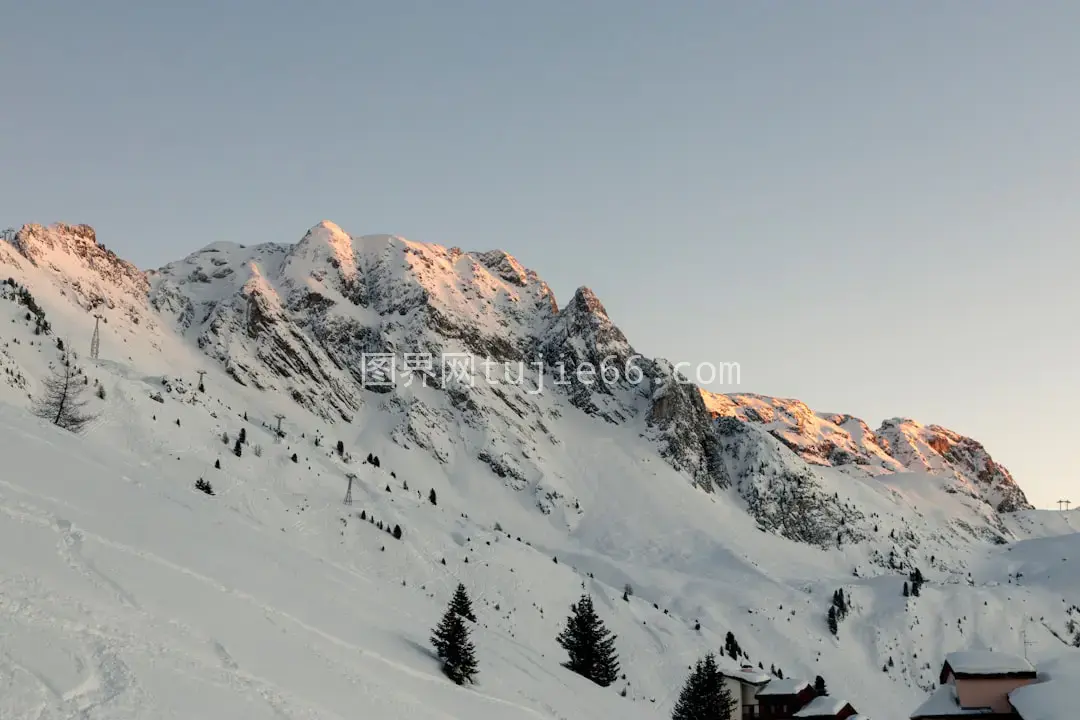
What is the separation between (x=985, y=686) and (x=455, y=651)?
25859 mm

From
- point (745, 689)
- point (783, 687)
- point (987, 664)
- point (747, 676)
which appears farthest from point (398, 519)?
point (987, 664)

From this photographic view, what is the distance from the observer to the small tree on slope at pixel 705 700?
40625 millimetres

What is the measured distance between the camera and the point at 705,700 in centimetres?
4088

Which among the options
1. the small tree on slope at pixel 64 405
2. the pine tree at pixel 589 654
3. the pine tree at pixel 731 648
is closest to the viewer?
the pine tree at pixel 589 654

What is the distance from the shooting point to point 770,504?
15388cm

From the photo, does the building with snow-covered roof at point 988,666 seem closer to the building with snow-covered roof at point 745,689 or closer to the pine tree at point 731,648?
the building with snow-covered roof at point 745,689

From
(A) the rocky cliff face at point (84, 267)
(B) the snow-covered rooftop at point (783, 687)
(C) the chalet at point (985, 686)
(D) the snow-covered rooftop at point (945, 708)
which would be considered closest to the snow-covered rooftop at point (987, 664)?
(C) the chalet at point (985, 686)

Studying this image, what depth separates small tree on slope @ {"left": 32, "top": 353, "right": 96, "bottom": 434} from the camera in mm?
60628

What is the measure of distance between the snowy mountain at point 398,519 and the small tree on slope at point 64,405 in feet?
8.69

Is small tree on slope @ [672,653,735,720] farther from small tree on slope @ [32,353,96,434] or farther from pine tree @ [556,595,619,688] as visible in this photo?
small tree on slope @ [32,353,96,434]

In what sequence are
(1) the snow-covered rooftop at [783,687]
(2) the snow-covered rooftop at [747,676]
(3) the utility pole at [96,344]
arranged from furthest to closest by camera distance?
(3) the utility pole at [96,344] < (2) the snow-covered rooftop at [747,676] < (1) the snow-covered rooftop at [783,687]

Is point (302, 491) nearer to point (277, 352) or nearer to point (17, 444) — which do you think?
point (17, 444)

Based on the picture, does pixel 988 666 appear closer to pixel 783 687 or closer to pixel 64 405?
pixel 783 687

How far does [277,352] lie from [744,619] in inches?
3640
